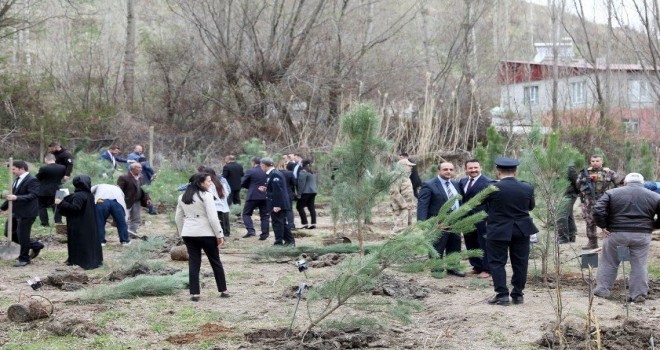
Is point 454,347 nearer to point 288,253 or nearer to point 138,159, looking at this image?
point 288,253

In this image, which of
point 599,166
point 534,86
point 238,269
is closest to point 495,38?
point 534,86

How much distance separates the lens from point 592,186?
47.1 feet

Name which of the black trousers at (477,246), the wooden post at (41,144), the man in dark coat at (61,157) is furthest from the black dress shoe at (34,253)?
the wooden post at (41,144)

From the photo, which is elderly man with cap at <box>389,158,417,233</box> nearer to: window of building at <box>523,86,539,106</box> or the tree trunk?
window of building at <box>523,86,539,106</box>

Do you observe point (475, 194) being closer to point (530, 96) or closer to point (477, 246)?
point (477, 246)

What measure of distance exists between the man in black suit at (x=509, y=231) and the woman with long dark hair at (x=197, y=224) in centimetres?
307

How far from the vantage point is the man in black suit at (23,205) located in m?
12.7

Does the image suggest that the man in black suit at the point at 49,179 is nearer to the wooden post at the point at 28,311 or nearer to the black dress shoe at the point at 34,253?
the black dress shoe at the point at 34,253

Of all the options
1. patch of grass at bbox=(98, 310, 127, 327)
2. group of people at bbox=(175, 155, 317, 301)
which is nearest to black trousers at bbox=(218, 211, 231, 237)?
group of people at bbox=(175, 155, 317, 301)

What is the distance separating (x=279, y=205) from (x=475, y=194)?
14.8ft

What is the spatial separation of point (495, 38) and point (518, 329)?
4039 cm

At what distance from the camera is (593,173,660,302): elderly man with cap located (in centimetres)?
990

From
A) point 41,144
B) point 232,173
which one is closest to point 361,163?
point 232,173

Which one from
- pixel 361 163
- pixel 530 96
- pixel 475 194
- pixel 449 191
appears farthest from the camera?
pixel 530 96
